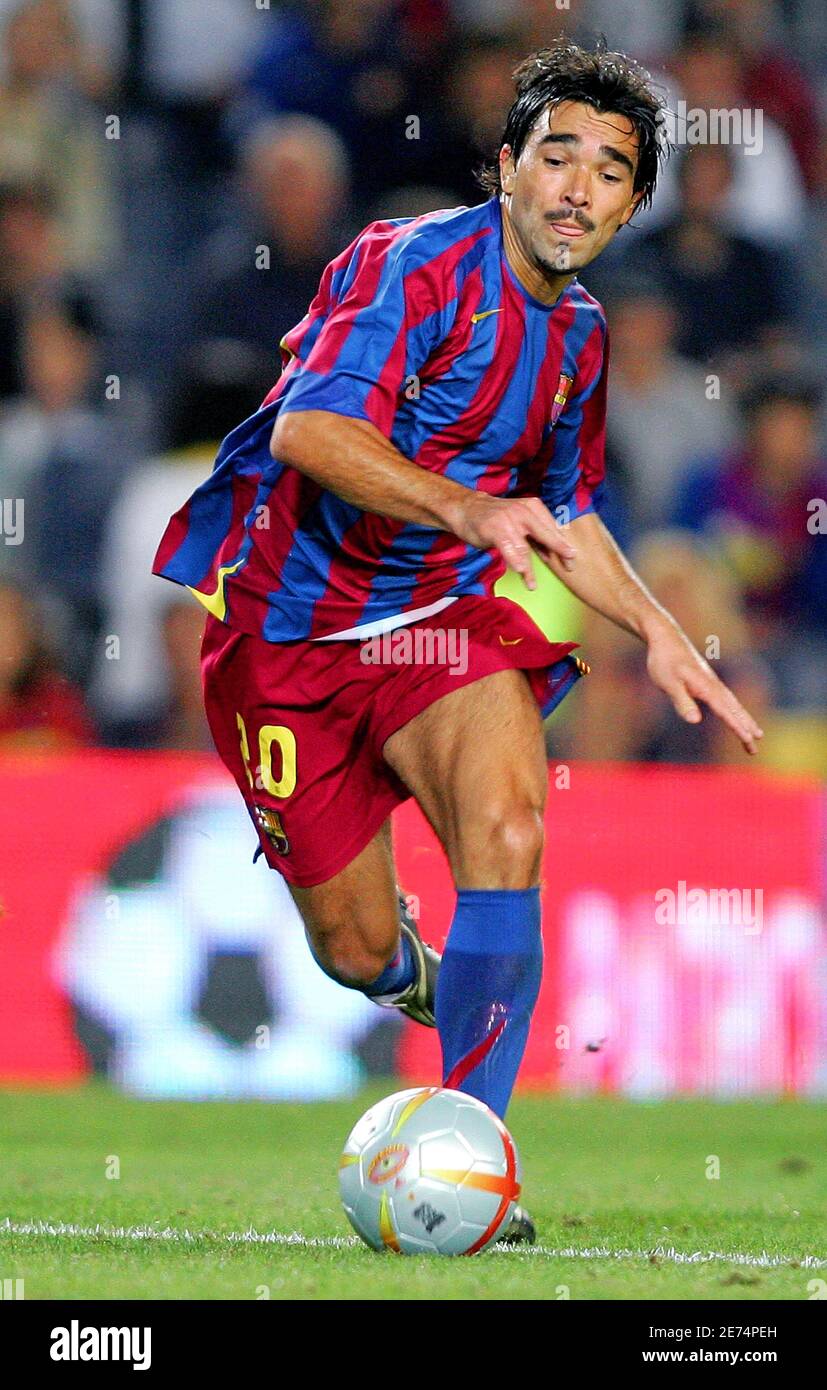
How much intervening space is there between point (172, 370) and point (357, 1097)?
370 cm

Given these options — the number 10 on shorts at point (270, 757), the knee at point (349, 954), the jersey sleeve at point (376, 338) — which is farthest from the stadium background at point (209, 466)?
the jersey sleeve at point (376, 338)

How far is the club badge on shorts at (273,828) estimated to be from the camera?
186 inches

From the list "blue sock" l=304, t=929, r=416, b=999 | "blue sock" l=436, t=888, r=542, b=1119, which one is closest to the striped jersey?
"blue sock" l=436, t=888, r=542, b=1119

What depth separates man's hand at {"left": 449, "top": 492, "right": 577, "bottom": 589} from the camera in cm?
351

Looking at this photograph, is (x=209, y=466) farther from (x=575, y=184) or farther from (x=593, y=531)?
(x=575, y=184)

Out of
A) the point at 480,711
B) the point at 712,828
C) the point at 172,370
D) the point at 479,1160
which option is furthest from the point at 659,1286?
the point at 172,370

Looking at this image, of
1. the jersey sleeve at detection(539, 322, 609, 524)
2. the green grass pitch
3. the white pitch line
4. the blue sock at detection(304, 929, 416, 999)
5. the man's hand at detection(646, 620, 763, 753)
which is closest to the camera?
the green grass pitch

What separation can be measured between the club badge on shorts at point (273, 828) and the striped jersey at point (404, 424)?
414 millimetres

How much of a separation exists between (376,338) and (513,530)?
0.70 m

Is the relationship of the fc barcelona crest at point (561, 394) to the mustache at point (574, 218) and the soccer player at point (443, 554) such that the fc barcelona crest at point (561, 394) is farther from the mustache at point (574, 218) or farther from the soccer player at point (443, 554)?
the mustache at point (574, 218)

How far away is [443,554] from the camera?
178 inches

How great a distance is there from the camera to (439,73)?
973 centimetres

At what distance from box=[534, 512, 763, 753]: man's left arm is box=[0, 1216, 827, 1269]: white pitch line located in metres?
0.97

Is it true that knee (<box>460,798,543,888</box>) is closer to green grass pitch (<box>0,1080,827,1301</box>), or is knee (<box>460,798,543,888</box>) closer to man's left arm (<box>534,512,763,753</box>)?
man's left arm (<box>534,512,763,753</box>)
